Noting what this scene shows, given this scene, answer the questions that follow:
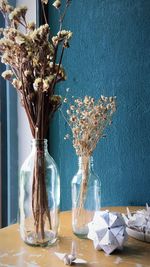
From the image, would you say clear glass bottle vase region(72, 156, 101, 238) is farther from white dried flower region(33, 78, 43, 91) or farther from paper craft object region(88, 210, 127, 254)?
white dried flower region(33, 78, 43, 91)

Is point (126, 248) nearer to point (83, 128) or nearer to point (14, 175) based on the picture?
point (83, 128)

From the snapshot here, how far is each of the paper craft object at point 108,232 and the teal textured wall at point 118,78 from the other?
54 cm

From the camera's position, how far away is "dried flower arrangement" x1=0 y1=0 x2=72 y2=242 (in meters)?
0.87

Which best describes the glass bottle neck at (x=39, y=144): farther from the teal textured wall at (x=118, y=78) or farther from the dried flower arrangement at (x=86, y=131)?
the teal textured wall at (x=118, y=78)

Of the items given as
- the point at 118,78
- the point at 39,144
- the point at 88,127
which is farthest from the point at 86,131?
the point at 118,78

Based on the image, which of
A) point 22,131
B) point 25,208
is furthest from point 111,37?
point 25,208

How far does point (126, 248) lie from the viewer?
95 centimetres

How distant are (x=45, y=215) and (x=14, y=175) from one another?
2.14 ft

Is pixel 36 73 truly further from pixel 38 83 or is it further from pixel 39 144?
pixel 39 144

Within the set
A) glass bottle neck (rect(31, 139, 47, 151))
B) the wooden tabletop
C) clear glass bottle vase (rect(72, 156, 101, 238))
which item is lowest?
the wooden tabletop

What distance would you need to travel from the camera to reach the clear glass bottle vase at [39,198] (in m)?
0.93

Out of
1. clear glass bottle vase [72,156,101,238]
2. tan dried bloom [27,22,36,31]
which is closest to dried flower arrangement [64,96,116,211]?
clear glass bottle vase [72,156,101,238]

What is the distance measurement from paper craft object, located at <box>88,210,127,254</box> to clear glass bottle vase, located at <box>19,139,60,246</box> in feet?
0.39

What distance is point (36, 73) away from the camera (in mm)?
917
